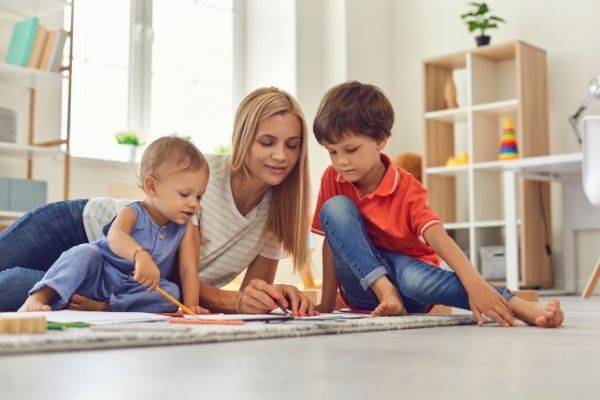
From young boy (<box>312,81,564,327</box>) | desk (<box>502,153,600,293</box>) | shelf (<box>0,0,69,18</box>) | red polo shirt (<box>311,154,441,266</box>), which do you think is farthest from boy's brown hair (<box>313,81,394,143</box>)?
shelf (<box>0,0,69,18</box>)

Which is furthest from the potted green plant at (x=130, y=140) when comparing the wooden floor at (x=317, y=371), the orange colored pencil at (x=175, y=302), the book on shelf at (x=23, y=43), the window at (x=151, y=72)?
the wooden floor at (x=317, y=371)

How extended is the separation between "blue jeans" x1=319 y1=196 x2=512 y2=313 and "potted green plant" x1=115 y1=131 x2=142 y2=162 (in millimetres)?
2968

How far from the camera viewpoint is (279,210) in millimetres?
2002

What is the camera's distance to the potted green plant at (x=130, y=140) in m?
4.63

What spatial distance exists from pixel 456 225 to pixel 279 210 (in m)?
3.15

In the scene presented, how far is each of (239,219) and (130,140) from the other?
282cm

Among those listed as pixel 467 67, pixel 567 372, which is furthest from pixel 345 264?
pixel 467 67

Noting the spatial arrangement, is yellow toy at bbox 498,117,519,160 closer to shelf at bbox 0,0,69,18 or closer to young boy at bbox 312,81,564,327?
shelf at bbox 0,0,69,18

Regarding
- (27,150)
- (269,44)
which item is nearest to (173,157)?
(27,150)

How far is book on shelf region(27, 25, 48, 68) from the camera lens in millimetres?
4051

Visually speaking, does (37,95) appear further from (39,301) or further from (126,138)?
(39,301)

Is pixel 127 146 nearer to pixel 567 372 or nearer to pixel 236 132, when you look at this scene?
pixel 236 132

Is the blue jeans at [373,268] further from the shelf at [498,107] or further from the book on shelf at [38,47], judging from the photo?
the shelf at [498,107]

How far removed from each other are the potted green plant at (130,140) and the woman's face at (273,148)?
2860mm
